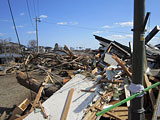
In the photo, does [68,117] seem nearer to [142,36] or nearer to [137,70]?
[137,70]

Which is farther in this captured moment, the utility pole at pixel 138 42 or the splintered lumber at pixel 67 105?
the splintered lumber at pixel 67 105

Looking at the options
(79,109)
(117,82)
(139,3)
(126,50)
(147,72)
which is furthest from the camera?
(126,50)

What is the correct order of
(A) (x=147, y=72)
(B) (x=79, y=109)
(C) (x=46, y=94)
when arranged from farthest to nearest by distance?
(C) (x=46, y=94) < (A) (x=147, y=72) < (B) (x=79, y=109)

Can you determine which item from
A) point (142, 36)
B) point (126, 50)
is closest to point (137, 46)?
point (142, 36)

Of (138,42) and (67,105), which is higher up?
(138,42)

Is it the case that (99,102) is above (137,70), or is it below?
below

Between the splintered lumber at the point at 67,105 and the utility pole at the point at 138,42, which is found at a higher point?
the utility pole at the point at 138,42

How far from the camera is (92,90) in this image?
3.96 metres

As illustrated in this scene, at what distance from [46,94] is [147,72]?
3.69m

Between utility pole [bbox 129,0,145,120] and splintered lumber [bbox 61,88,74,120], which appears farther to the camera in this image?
splintered lumber [bbox 61,88,74,120]

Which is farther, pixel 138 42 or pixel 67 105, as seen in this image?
pixel 67 105

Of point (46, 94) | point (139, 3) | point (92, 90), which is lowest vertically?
point (46, 94)

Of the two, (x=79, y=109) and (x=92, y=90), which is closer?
(x=79, y=109)

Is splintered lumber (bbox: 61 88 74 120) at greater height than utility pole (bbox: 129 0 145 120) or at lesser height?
lesser
